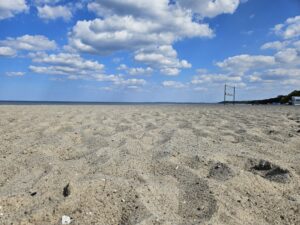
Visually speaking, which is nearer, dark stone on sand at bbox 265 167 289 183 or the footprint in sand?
the footprint in sand

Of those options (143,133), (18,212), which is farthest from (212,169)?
(143,133)

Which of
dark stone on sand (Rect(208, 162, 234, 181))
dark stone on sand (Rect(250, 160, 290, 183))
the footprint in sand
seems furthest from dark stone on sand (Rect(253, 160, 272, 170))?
the footprint in sand

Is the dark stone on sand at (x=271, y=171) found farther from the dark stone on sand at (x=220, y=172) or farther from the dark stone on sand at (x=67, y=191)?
the dark stone on sand at (x=67, y=191)

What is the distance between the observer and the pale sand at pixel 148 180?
238 centimetres

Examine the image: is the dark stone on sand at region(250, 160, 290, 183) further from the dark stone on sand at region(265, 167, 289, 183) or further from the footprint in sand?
the footprint in sand

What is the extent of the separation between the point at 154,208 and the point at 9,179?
1.47 meters

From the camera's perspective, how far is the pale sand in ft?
7.80

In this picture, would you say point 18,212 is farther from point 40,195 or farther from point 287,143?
point 287,143

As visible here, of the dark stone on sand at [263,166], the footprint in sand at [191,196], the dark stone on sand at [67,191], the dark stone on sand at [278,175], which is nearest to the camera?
the footprint in sand at [191,196]

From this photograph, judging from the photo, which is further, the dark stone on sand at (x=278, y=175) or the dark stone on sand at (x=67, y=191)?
the dark stone on sand at (x=278, y=175)

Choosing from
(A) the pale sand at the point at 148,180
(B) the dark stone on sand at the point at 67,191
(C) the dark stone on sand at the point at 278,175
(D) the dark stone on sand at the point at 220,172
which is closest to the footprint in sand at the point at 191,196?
(A) the pale sand at the point at 148,180

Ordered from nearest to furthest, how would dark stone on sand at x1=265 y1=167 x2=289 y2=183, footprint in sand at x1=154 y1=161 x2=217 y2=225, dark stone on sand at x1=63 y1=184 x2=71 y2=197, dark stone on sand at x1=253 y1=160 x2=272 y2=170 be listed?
footprint in sand at x1=154 y1=161 x2=217 y2=225, dark stone on sand at x1=63 y1=184 x2=71 y2=197, dark stone on sand at x1=265 y1=167 x2=289 y2=183, dark stone on sand at x1=253 y1=160 x2=272 y2=170

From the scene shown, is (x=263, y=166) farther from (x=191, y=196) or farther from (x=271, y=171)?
(x=191, y=196)

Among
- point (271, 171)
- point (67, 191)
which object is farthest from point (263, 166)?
point (67, 191)
